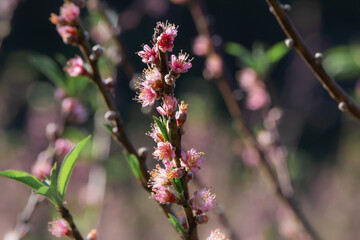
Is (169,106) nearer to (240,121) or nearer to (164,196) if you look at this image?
(164,196)

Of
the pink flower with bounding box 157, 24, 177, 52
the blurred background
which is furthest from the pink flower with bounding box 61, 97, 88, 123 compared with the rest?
the pink flower with bounding box 157, 24, 177, 52

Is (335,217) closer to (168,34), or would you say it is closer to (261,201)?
(261,201)

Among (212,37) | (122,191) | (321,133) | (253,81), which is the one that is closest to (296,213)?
(253,81)

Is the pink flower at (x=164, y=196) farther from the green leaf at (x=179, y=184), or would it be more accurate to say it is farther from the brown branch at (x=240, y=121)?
the brown branch at (x=240, y=121)

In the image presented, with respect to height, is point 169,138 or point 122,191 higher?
point 169,138

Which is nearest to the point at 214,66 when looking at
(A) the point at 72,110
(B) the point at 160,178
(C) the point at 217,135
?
(A) the point at 72,110

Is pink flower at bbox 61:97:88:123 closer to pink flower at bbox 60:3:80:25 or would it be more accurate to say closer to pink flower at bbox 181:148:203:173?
pink flower at bbox 60:3:80:25
